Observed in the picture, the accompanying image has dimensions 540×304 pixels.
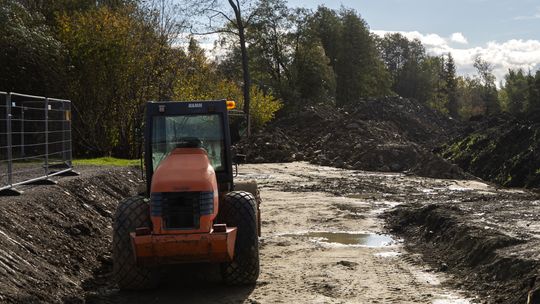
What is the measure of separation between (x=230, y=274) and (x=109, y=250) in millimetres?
3474

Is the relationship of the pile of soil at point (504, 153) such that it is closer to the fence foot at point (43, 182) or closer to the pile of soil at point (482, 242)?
the pile of soil at point (482, 242)

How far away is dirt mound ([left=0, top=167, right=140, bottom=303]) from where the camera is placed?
7801 millimetres

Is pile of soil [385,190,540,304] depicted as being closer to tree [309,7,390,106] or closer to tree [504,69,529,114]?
tree [504,69,529,114]

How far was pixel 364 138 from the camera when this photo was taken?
132 ft

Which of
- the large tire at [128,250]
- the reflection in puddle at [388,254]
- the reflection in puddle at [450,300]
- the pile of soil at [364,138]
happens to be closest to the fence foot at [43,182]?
the large tire at [128,250]

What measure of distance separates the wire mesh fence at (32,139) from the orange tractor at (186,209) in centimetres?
367

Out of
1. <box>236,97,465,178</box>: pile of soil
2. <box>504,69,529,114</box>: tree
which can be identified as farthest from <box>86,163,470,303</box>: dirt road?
<box>504,69,529,114</box>: tree

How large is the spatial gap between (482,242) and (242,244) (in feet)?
13.9

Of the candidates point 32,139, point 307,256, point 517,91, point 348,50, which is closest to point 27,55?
point 32,139

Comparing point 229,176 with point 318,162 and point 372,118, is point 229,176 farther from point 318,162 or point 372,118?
point 372,118

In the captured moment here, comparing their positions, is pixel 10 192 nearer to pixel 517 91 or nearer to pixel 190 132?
pixel 190 132

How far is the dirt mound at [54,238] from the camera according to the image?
25.6ft

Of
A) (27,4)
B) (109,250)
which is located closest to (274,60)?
(27,4)

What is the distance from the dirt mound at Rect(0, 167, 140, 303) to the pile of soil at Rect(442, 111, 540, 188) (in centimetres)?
1668
